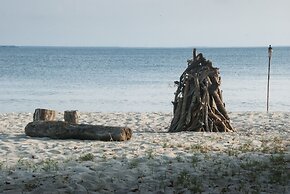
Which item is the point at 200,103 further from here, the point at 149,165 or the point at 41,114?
the point at 149,165

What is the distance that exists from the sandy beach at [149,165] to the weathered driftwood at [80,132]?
0.23 m

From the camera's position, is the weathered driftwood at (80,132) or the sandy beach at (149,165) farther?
the weathered driftwood at (80,132)

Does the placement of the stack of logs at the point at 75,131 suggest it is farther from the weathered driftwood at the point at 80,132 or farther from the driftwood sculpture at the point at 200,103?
the driftwood sculpture at the point at 200,103

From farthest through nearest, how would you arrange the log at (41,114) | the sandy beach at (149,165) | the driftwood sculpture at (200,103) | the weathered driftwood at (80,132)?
the driftwood sculpture at (200,103), the log at (41,114), the weathered driftwood at (80,132), the sandy beach at (149,165)

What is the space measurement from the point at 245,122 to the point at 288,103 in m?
11.8

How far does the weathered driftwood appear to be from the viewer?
12.3m

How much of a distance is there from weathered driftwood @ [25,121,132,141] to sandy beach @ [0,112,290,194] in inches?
9.1

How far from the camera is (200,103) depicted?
14750mm

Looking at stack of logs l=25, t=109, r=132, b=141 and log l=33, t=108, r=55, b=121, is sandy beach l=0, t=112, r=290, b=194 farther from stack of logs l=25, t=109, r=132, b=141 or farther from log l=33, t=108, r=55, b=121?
log l=33, t=108, r=55, b=121

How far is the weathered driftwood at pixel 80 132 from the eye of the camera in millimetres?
12258

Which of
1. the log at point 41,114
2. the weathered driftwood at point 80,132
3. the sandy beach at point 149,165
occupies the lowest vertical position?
the sandy beach at point 149,165

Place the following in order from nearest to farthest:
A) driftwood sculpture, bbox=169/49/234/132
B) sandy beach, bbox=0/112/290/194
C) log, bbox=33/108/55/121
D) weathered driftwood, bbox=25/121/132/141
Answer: sandy beach, bbox=0/112/290/194 < weathered driftwood, bbox=25/121/132/141 < log, bbox=33/108/55/121 < driftwood sculpture, bbox=169/49/234/132

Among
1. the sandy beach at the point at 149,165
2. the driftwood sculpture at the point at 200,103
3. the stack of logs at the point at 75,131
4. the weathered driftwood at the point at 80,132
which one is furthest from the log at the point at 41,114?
the driftwood sculpture at the point at 200,103

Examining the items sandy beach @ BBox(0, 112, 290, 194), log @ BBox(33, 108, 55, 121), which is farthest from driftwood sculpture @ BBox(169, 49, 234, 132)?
log @ BBox(33, 108, 55, 121)
